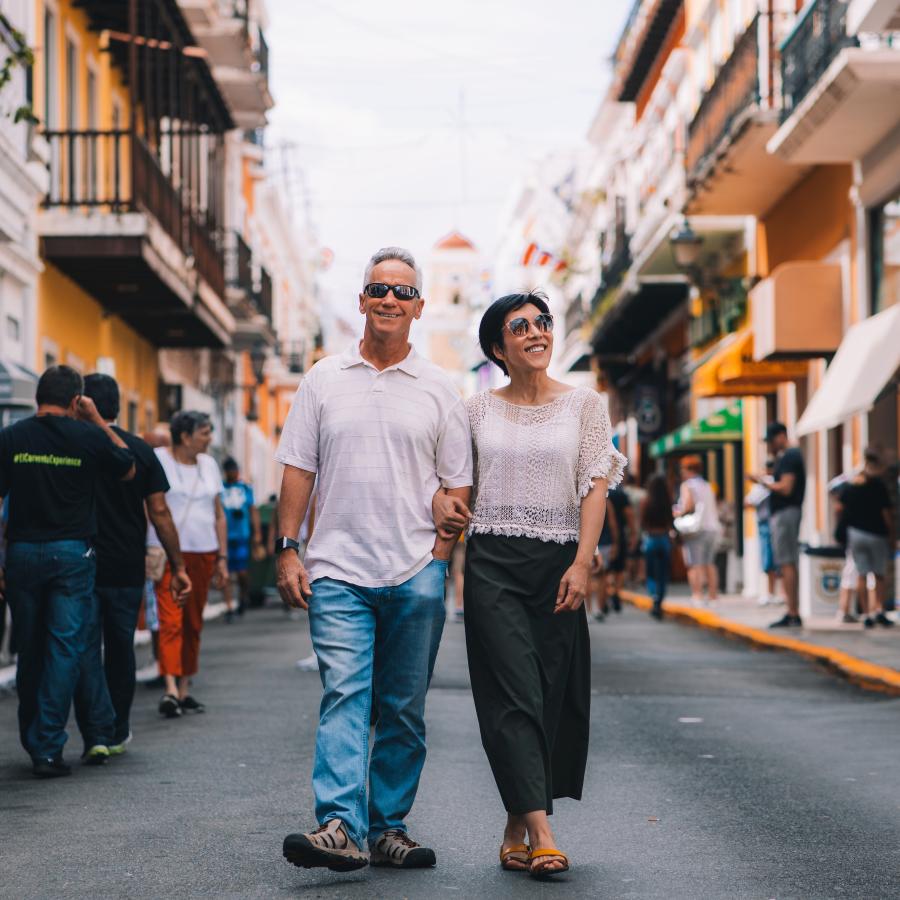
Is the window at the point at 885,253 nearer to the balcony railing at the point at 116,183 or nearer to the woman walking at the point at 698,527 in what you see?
the woman walking at the point at 698,527

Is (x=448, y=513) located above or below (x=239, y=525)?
above

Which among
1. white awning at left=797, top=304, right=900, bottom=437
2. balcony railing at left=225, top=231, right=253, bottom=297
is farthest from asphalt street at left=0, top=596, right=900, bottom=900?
balcony railing at left=225, top=231, right=253, bottom=297

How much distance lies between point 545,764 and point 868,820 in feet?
5.48

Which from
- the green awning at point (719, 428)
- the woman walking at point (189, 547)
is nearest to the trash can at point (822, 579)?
the woman walking at point (189, 547)

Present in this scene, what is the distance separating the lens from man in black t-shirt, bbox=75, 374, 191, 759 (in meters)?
9.05

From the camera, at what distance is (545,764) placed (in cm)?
599

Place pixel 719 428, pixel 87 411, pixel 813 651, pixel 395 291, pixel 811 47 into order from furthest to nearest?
1. pixel 719 428
2. pixel 811 47
3. pixel 813 651
4. pixel 87 411
5. pixel 395 291

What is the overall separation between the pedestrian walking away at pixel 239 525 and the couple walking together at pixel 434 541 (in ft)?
50.8

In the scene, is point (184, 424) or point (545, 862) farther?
point (184, 424)

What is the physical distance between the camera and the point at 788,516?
17.6 meters

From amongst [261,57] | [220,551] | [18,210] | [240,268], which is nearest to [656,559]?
[18,210]

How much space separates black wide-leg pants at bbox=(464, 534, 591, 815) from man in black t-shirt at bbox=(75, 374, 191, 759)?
3.30 m

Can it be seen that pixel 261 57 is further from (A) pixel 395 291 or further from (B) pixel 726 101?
(A) pixel 395 291

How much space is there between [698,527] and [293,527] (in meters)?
17.7
